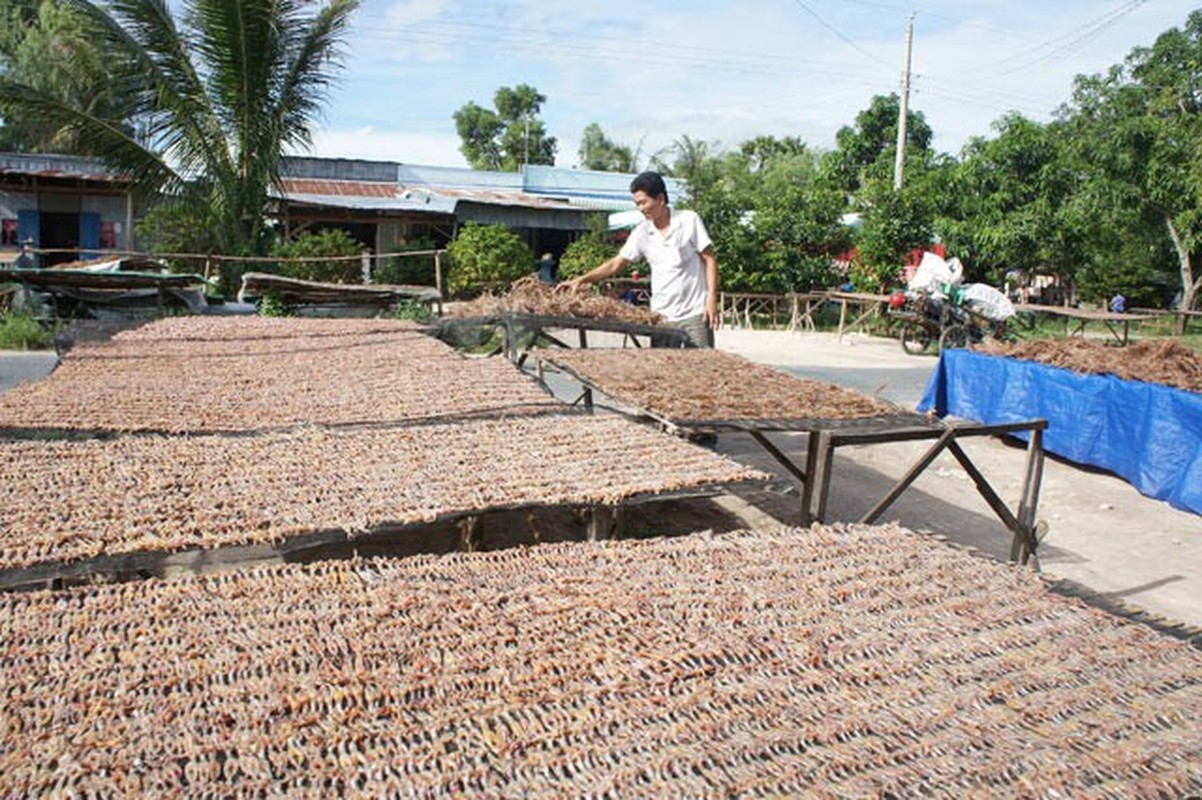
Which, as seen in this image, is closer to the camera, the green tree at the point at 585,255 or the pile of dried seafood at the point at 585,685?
the pile of dried seafood at the point at 585,685

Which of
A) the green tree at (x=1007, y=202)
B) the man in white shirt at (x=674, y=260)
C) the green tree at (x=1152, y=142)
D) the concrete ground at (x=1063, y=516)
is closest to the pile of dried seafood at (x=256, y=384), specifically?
the man in white shirt at (x=674, y=260)

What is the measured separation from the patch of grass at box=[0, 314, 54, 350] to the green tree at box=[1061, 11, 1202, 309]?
20.0 m

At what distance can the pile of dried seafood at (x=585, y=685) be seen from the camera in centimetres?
133

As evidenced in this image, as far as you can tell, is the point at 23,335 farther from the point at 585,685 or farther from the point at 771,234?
the point at 771,234

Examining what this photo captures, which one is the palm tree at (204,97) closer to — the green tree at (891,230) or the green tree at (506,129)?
the green tree at (891,230)

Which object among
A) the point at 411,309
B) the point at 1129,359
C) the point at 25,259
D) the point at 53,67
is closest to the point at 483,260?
the point at 411,309

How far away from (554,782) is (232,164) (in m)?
12.3

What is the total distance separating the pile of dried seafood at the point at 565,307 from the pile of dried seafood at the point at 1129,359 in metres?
3.84

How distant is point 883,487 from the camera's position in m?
6.49

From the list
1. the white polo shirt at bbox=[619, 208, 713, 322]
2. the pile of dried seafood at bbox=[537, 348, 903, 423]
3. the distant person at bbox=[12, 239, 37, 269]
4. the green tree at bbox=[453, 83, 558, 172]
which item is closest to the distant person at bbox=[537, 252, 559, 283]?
the distant person at bbox=[12, 239, 37, 269]

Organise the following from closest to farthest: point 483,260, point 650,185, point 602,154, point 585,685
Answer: point 585,685
point 650,185
point 483,260
point 602,154

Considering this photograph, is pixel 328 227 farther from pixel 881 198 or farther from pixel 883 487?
pixel 883 487

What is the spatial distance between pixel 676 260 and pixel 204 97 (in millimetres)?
8476

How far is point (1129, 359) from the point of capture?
23.6ft
